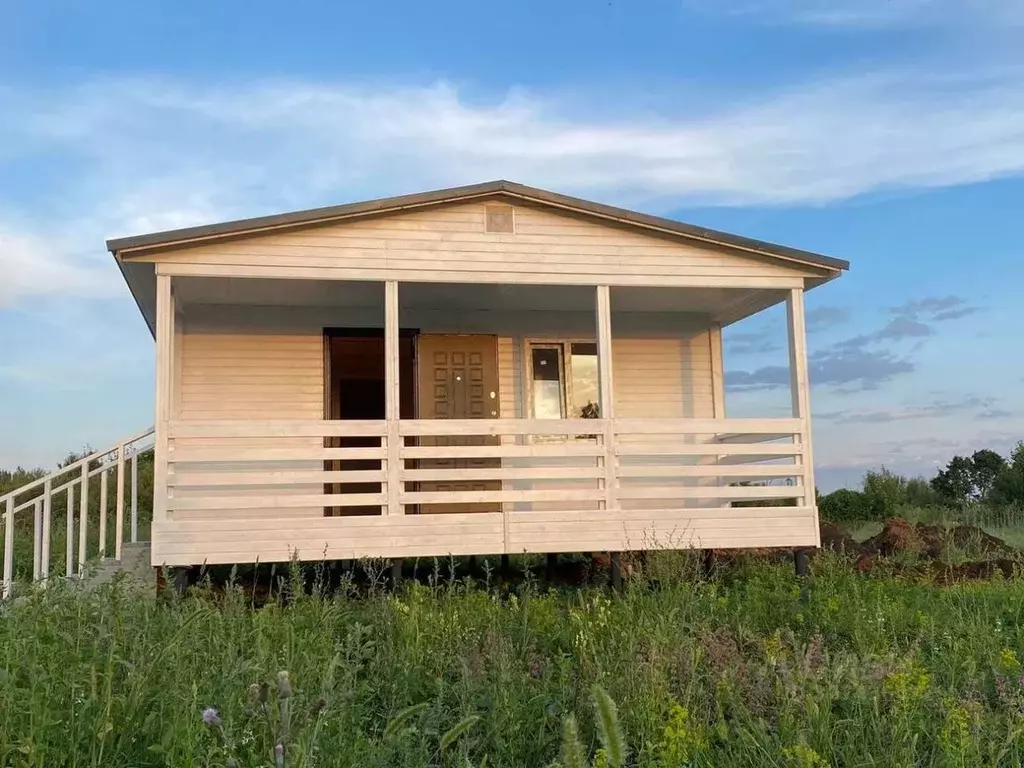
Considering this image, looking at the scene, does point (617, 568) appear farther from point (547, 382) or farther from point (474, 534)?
point (547, 382)

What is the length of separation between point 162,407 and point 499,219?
4.04 metres

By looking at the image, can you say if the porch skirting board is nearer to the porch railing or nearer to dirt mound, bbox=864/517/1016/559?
the porch railing

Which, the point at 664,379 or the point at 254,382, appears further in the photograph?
the point at 664,379

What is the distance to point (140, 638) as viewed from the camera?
173 inches

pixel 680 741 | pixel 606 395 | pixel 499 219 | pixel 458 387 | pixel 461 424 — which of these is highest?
pixel 499 219

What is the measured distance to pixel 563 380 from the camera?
473 inches

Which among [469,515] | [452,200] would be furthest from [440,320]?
[469,515]

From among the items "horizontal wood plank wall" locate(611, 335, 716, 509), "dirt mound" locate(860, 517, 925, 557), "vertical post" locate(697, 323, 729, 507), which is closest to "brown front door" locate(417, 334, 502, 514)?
"horizontal wood plank wall" locate(611, 335, 716, 509)

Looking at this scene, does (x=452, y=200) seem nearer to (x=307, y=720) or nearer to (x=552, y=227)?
(x=552, y=227)

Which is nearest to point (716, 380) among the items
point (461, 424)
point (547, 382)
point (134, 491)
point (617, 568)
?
point (547, 382)

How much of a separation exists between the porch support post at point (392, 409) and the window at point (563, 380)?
10.3 ft

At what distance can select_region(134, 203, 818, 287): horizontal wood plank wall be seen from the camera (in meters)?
9.22

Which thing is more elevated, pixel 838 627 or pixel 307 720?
pixel 307 720

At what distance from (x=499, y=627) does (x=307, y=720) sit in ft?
12.0
